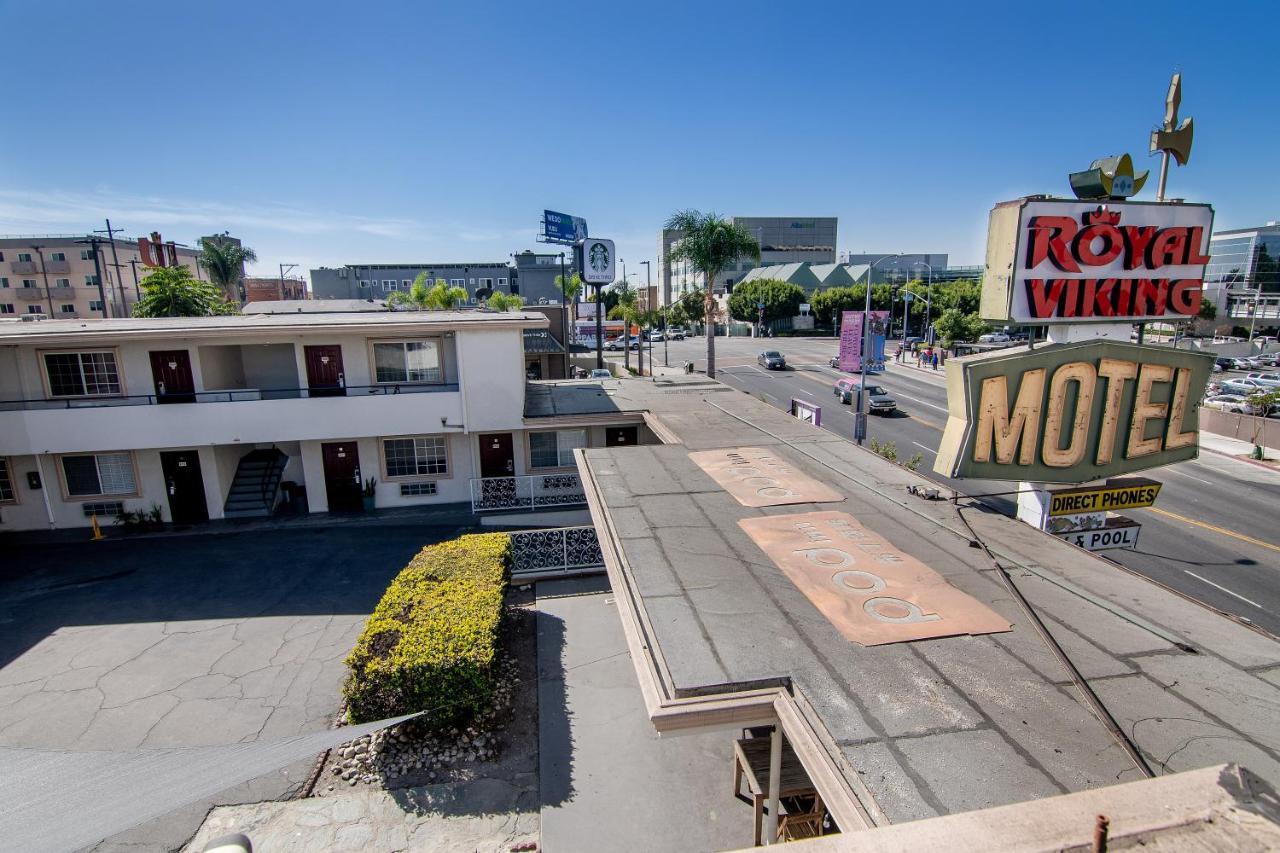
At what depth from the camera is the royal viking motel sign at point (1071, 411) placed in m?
9.23

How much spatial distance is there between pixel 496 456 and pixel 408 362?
5029 millimetres

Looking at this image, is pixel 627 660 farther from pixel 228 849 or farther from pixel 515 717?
pixel 228 849

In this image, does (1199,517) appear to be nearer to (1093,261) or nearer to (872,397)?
(872,397)

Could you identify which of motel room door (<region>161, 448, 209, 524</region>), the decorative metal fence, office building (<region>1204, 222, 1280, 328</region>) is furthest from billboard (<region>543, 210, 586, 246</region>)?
office building (<region>1204, 222, 1280, 328</region>)

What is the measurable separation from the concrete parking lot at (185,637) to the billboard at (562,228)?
49186mm

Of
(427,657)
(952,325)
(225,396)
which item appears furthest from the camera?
(952,325)

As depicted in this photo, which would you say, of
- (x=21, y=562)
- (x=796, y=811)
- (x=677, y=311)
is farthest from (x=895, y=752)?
(x=677, y=311)

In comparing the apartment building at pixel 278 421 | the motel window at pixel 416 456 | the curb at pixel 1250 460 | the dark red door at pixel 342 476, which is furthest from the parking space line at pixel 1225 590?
the dark red door at pixel 342 476

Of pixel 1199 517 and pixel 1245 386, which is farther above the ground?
pixel 1245 386

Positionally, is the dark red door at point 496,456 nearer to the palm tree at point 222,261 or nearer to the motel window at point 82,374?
the motel window at point 82,374

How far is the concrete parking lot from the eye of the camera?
11.8 m

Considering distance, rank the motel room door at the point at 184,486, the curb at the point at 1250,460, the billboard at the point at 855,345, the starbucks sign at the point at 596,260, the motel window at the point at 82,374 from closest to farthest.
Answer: the motel window at the point at 82,374
the motel room door at the point at 184,486
the curb at the point at 1250,460
the billboard at the point at 855,345
the starbucks sign at the point at 596,260

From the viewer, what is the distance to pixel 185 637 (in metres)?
15.1

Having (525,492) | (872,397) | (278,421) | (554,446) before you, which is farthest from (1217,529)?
(278,421)
